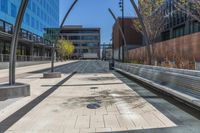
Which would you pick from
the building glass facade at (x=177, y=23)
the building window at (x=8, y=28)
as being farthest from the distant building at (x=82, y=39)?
the building window at (x=8, y=28)

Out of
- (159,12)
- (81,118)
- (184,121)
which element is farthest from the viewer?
(159,12)

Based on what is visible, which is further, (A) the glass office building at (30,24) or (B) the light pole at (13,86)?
(A) the glass office building at (30,24)

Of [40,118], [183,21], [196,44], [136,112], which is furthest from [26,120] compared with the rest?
[183,21]

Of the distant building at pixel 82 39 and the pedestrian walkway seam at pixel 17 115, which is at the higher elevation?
the distant building at pixel 82 39

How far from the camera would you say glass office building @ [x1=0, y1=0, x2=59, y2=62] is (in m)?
47.2

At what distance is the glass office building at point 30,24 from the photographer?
47250 mm

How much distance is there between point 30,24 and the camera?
66188mm

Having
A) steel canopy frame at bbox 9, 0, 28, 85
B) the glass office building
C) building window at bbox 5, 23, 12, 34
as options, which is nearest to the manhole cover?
steel canopy frame at bbox 9, 0, 28, 85

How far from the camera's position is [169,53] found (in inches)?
907

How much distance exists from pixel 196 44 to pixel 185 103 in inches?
350

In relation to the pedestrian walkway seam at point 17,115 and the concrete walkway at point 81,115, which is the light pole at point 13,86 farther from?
the pedestrian walkway seam at point 17,115

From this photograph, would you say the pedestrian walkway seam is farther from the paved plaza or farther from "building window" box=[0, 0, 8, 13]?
"building window" box=[0, 0, 8, 13]

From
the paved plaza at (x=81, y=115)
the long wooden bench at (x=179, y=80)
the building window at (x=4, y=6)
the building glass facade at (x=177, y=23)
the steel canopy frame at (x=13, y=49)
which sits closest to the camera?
the paved plaza at (x=81, y=115)

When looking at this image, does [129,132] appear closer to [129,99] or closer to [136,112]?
[136,112]
